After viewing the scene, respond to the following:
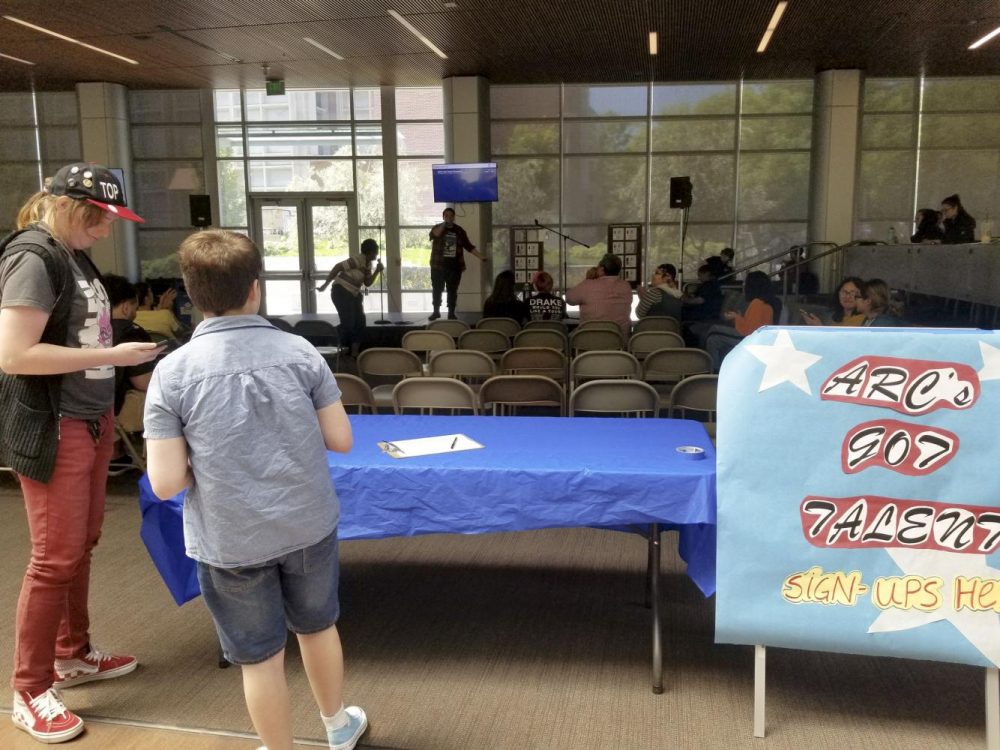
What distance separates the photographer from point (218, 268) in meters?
1.72

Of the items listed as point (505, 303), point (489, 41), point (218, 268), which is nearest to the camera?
point (218, 268)

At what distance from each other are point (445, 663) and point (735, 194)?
13725mm

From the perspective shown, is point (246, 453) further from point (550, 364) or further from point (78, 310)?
point (550, 364)

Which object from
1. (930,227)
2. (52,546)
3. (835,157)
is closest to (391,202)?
(835,157)

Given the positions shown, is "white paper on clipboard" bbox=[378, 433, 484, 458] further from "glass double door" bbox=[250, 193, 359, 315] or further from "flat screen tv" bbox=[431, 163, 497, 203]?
"glass double door" bbox=[250, 193, 359, 315]

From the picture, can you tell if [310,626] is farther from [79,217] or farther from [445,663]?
[79,217]

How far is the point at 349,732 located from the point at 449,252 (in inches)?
418

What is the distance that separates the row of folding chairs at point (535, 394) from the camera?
175 inches

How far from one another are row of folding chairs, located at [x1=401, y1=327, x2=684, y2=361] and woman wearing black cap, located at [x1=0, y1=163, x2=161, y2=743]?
14.2 feet

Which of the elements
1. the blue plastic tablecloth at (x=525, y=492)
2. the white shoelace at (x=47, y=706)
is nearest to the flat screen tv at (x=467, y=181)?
the blue plastic tablecloth at (x=525, y=492)

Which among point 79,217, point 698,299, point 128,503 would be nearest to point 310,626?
point 79,217

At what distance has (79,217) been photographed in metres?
2.32

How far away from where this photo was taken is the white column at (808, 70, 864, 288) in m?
13.1

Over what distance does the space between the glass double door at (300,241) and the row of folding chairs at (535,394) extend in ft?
37.6
